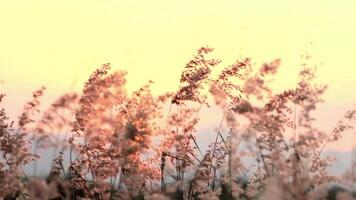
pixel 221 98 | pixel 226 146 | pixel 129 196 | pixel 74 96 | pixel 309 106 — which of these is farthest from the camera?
pixel 226 146

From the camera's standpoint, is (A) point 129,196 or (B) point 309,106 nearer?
(B) point 309,106

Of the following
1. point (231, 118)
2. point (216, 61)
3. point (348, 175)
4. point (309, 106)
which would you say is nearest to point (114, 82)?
point (231, 118)

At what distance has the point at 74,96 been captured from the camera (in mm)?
5074

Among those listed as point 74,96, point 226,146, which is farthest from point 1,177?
point 74,96

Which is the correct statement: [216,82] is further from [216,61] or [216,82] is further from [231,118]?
[231,118]

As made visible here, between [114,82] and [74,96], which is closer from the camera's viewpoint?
[74,96]

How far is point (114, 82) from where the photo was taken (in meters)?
5.69

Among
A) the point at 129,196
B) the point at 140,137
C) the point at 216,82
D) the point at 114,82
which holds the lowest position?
the point at 129,196

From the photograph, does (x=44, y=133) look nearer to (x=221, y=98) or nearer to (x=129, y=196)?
(x=129, y=196)

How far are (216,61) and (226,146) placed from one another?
948 millimetres

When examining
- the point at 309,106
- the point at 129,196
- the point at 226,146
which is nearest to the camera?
the point at 309,106

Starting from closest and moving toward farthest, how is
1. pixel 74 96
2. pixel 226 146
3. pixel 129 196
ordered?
pixel 74 96
pixel 129 196
pixel 226 146

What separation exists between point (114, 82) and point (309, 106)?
1.50 meters

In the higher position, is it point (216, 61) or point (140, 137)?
point (216, 61)
